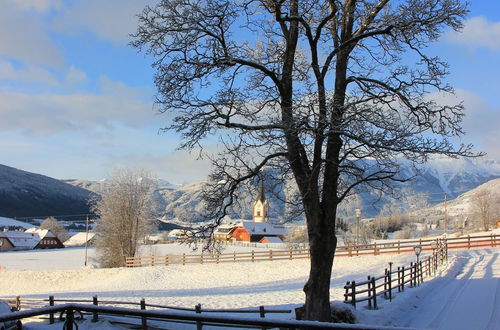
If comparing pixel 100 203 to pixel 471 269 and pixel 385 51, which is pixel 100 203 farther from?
pixel 385 51

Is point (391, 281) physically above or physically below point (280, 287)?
above

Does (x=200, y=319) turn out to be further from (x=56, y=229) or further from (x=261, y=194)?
(x=56, y=229)

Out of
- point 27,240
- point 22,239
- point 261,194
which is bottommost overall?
point 27,240

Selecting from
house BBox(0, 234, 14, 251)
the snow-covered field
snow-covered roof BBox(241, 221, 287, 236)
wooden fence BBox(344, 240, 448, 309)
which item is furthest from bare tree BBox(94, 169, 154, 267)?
house BBox(0, 234, 14, 251)

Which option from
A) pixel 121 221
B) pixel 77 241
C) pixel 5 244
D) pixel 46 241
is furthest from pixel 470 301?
pixel 77 241

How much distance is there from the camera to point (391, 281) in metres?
17.4

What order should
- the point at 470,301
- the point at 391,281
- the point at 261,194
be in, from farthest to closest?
the point at 391,281, the point at 470,301, the point at 261,194

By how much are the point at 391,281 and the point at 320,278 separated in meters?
7.69

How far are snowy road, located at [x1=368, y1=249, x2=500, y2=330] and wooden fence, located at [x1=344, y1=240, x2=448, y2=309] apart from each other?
0.57 meters

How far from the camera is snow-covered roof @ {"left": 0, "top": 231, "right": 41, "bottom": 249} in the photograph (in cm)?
10334

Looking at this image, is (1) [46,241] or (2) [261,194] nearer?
(2) [261,194]

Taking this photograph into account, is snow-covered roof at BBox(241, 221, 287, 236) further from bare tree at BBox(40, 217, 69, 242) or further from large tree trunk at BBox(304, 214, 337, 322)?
large tree trunk at BBox(304, 214, 337, 322)

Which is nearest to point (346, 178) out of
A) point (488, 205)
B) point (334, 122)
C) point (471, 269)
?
point (334, 122)

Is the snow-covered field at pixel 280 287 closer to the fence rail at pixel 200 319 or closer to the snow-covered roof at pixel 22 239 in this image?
the fence rail at pixel 200 319
